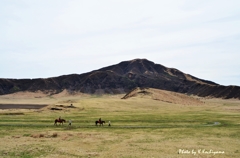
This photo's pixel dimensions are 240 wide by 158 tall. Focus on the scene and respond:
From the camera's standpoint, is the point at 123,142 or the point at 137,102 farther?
the point at 137,102

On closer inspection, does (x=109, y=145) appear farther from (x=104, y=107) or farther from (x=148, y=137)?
(x=104, y=107)

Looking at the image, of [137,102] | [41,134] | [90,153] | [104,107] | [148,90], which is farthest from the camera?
[148,90]

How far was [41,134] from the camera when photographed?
39062 millimetres

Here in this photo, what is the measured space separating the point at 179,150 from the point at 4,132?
2623cm

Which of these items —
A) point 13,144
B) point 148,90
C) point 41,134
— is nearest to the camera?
point 13,144

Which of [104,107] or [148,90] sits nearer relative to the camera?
[104,107]

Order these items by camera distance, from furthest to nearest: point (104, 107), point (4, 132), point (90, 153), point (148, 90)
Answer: point (148, 90), point (104, 107), point (4, 132), point (90, 153)

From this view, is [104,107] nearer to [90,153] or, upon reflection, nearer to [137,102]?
[137,102]

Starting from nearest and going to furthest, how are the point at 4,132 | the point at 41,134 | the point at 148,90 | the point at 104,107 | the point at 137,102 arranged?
the point at 41,134 → the point at 4,132 → the point at 104,107 → the point at 137,102 → the point at 148,90

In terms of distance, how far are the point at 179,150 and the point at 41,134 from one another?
63.1ft

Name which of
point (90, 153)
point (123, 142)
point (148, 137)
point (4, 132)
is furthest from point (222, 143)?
point (4, 132)

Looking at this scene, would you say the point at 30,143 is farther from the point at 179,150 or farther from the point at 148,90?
the point at 148,90

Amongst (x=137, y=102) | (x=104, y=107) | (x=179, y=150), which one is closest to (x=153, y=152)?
(x=179, y=150)

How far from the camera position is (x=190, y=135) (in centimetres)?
4128
